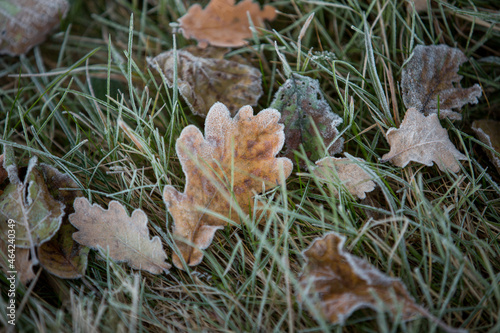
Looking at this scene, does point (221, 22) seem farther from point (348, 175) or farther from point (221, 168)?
point (348, 175)

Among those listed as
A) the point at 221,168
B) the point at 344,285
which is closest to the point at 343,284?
the point at 344,285

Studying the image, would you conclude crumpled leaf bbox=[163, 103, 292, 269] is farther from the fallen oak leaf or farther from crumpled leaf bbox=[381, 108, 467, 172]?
crumpled leaf bbox=[381, 108, 467, 172]

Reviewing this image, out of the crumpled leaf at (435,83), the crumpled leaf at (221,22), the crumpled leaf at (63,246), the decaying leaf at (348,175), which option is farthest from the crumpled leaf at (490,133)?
the crumpled leaf at (63,246)

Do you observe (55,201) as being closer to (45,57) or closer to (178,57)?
(178,57)

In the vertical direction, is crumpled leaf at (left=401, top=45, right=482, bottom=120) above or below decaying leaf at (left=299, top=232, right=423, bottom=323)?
above

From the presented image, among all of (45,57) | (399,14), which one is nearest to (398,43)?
(399,14)

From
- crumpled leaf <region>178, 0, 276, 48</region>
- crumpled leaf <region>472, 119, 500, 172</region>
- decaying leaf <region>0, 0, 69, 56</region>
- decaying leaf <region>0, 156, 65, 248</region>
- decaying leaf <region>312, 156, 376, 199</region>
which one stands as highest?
decaying leaf <region>0, 0, 69, 56</region>

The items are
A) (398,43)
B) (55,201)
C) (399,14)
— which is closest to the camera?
(55,201)

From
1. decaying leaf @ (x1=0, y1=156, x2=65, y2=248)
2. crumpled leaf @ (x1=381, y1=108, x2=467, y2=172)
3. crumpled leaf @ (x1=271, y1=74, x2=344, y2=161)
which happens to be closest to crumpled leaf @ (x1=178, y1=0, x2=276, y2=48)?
crumpled leaf @ (x1=271, y1=74, x2=344, y2=161)
